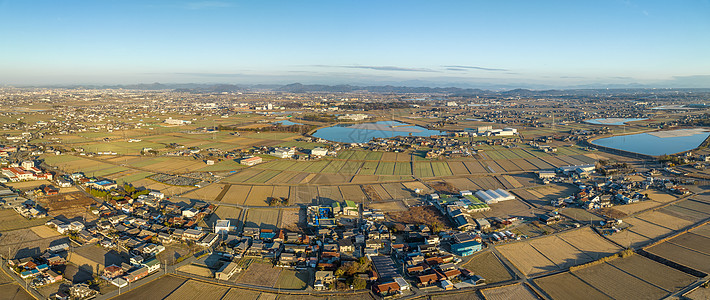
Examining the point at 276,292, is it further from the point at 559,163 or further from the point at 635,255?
the point at 559,163

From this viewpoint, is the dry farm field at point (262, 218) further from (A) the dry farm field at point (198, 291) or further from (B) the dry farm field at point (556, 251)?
(B) the dry farm field at point (556, 251)

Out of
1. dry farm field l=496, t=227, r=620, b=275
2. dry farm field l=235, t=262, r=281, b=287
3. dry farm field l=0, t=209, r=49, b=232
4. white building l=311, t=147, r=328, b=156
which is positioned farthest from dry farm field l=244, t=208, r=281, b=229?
white building l=311, t=147, r=328, b=156

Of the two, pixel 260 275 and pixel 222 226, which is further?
pixel 222 226

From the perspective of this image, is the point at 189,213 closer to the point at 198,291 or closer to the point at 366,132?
the point at 198,291

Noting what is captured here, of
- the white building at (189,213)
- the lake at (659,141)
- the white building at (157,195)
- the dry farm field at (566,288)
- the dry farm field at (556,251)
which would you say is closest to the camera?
the dry farm field at (566,288)

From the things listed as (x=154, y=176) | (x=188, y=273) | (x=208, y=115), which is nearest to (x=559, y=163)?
(x=188, y=273)

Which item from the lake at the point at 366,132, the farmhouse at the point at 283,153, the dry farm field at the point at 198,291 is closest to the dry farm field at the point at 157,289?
the dry farm field at the point at 198,291

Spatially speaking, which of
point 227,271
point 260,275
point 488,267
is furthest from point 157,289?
point 488,267

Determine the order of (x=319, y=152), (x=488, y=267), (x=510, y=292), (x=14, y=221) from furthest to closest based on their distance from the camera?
1. (x=319, y=152)
2. (x=14, y=221)
3. (x=488, y=267)
4. (x=510, y=292)
